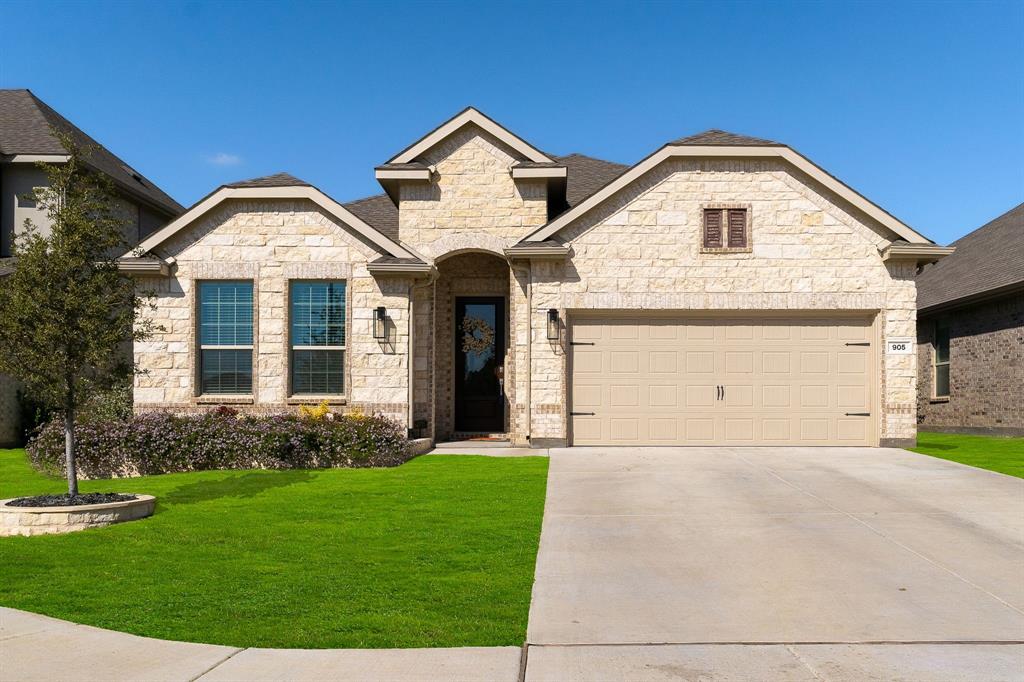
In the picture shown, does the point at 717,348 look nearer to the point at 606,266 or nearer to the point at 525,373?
the point at 606,266

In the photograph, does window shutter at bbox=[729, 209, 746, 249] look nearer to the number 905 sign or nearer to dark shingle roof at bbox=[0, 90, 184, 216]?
the number 905 sign

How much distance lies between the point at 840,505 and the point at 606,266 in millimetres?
7142

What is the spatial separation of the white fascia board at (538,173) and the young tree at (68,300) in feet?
28.0

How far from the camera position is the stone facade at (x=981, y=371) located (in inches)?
757

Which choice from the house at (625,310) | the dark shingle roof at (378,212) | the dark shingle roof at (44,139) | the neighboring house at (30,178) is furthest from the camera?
the dark shingle roof at (44,139)

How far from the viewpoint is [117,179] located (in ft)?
70.9

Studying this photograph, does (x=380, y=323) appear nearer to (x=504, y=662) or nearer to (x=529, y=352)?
(x=529, y=352)

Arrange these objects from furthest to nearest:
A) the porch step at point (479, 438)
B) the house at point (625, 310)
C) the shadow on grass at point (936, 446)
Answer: the porch step at point (479, 438) < the shadow on grass at point (936, 446) < the house at point (625, 310)

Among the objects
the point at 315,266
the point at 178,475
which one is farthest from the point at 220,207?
the point at 178,475

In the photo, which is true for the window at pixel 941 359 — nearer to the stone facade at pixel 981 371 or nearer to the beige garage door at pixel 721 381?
the stone facade at pixel 981 371

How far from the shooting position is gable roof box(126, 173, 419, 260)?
15414 millimetres

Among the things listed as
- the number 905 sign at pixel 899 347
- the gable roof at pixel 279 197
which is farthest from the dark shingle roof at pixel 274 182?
the number 905 sign at pixel 899 347

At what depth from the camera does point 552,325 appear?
1551 cm

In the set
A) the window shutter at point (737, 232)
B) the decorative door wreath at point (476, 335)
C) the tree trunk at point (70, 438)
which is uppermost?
the window shutter at point (737, 232)
